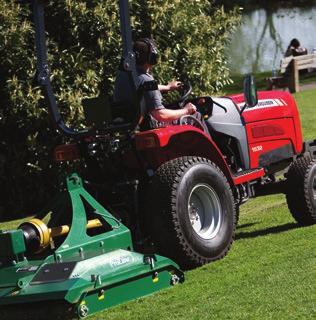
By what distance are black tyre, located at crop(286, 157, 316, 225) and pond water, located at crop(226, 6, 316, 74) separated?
23.5 m

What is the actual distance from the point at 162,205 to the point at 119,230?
1.39ft

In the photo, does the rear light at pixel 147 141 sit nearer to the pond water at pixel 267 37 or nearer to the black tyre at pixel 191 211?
the black tyre at pixel 191 211

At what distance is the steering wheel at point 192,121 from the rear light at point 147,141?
582 millimetres

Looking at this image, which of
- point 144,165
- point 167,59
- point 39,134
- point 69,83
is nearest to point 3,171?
point 39,134

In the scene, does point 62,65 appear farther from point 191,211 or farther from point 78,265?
point 78,265

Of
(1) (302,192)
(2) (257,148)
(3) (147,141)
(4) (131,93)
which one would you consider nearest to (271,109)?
(2) (257,148)

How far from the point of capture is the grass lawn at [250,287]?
18.1 ft

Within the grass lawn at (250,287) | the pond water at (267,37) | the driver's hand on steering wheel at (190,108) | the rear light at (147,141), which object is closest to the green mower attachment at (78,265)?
the grass lawn at (250,287)

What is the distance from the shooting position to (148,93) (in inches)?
279

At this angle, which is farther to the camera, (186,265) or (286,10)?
(286,10)

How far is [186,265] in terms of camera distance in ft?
22.5

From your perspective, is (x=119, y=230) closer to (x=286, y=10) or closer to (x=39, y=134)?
(x=39, y=134)

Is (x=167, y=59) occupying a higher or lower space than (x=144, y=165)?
higher

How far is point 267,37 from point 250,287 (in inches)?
1471
